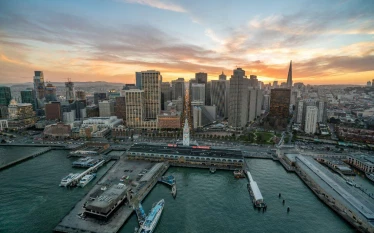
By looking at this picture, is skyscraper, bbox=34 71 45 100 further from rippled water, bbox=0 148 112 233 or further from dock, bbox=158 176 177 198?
dock, bbox=158 176 177 198

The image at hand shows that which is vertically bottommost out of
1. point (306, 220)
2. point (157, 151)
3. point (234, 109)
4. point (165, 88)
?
point (306, 220)

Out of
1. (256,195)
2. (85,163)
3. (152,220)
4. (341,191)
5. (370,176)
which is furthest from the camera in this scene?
(85,163)

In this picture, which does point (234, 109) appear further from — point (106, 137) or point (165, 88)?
point (165, 88)

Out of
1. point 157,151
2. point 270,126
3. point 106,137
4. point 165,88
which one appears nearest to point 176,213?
point 157,151

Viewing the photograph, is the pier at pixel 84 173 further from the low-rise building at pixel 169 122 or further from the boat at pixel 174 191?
the low-rise building at pixel 169 122

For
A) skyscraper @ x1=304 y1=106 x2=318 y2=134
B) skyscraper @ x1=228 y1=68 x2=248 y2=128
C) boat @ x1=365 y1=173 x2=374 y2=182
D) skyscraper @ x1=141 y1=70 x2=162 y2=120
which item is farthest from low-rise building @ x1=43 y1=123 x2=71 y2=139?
skyscraper @ x1=304 y1=106 x2=318 y2=134

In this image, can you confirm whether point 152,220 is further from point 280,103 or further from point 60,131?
point 280,103

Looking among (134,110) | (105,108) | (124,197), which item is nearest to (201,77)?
(105,108)
